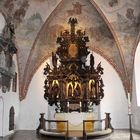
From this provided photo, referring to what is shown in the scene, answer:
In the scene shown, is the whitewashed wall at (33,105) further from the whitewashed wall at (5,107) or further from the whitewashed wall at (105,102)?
the whitewashed wall at (5,107)

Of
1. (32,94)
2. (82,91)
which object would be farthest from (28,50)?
(82,91)

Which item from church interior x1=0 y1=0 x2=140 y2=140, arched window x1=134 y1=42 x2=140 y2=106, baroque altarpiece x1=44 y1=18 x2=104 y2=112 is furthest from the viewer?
arched window x1=134 y1=42 x2=140 y2=106

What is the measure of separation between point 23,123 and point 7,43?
7.69 meters

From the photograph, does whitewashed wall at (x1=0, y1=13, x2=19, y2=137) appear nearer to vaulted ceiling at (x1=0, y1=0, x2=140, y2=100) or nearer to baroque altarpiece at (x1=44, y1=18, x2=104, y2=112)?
vaulted ceiling at (x1=0, y1=0, x2=140, y2=100)

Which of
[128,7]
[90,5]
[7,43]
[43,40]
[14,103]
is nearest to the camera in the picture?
[7,43]

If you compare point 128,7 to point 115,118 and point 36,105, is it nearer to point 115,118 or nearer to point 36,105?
point 115,118

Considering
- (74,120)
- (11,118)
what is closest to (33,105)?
(11,118)

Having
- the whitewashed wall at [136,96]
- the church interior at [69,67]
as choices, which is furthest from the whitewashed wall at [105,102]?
the whitewashed wall at [136,96]

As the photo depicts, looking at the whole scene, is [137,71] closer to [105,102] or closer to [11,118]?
[105,102]

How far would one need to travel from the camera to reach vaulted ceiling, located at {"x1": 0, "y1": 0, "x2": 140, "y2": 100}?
14.3 m

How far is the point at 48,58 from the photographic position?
1805 centimetres

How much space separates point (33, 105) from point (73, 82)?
158 inches

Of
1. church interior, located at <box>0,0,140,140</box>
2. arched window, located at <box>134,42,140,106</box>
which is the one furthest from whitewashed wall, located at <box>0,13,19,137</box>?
arched window, located at <box>134,42,140,106</box>

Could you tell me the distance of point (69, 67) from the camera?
15266 millimetres
